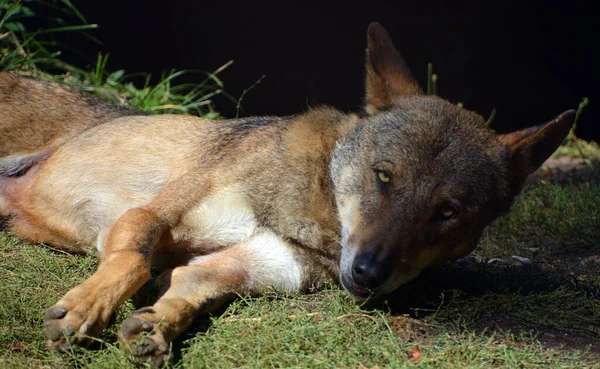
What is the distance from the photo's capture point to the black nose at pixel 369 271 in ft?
→ 11.0

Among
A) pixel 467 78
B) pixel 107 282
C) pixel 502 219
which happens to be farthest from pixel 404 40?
pixel 107 282

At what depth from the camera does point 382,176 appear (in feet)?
12.2

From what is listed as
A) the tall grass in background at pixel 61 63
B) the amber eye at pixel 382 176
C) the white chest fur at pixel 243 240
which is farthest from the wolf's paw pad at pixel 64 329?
the tall grass in background at pixel 61 63

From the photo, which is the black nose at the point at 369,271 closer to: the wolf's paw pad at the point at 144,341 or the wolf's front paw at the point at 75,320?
the wolf's paw pad at the point at 144,341

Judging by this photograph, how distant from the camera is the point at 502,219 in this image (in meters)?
5.92

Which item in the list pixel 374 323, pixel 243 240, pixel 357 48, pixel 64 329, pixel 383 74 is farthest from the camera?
pixel 357 48

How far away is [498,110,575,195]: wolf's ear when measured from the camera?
4.03 m

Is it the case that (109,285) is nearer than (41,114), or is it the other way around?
(109,285)

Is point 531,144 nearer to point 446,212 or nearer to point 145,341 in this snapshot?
point 446,212

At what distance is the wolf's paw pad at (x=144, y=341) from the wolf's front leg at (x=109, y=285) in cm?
17

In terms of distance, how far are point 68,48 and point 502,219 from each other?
460 cm

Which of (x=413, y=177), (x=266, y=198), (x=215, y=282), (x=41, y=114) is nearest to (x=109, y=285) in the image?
(x=215, y=282)

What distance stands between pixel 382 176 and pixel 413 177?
0.57ft

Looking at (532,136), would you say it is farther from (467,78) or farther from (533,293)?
(467,78)
